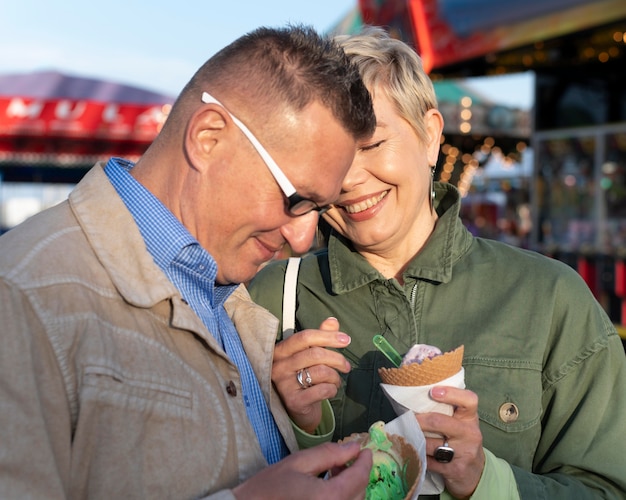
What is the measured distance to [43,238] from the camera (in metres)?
1.44

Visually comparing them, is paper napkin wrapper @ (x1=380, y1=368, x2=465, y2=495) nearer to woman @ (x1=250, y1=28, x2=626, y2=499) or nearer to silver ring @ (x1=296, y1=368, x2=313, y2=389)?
woman @ (x1=250, y1=28, x2=626, y2=499)

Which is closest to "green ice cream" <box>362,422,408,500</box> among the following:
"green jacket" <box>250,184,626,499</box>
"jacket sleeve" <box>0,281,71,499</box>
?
"green jacket" <box>250,184,626,499</box>

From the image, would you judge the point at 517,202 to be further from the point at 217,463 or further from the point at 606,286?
the point at 217,463

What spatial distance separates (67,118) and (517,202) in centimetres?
1076

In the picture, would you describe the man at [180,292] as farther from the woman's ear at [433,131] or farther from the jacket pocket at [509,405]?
the woman's ear at [433,131]

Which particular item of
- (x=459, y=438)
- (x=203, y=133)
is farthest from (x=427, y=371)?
(x=203, y=133)

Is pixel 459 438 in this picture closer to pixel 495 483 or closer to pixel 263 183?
pixel 495 483

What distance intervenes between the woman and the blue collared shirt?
151mm

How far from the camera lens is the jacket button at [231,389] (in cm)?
161

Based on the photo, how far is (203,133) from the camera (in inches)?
64.0

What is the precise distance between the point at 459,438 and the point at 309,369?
44 cm

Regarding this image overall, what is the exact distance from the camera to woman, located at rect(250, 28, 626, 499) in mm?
2047

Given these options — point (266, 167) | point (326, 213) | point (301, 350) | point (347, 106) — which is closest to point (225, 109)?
point (266, 167)

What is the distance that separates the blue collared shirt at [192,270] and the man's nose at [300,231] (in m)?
0.21
